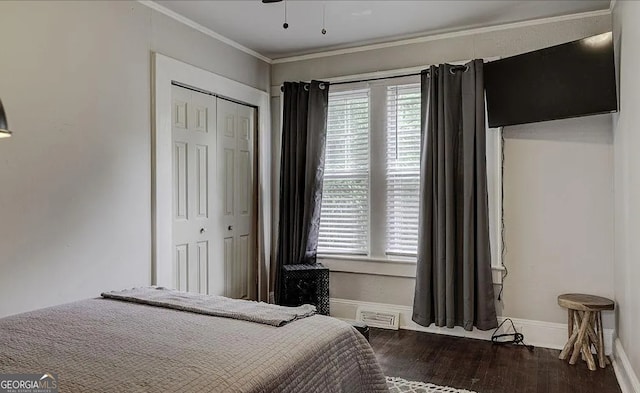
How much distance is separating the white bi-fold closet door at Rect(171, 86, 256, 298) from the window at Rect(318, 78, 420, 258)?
749 mm

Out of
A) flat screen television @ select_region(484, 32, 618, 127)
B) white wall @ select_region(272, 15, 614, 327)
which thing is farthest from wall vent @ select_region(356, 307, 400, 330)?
flat screen television @ select_region(484, 32, 618, 127)

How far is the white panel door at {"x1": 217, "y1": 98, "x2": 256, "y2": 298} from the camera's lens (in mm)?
4035

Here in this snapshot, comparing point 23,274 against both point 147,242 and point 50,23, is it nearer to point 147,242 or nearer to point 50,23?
point 147,242

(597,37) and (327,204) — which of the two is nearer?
(597,37)

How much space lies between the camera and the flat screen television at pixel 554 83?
117 inches

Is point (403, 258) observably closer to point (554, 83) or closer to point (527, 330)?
point (527, 330)

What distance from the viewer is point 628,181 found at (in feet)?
8.93

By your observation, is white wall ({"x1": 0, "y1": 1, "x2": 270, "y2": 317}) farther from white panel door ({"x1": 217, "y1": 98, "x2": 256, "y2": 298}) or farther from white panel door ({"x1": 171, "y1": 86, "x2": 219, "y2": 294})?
white panel door ({"x1": 217, "y1": 98, "x2": 256, "y2": 298})

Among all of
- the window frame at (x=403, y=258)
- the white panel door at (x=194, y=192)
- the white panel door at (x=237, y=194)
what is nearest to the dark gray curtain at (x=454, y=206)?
the window frame at (x=403, y=258)

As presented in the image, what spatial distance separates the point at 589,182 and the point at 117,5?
3.59 meters

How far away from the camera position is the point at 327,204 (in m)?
4.39

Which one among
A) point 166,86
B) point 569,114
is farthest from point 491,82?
point 166,86

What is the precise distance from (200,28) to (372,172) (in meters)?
1.91

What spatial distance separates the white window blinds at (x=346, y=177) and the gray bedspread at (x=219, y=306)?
6.89ft
